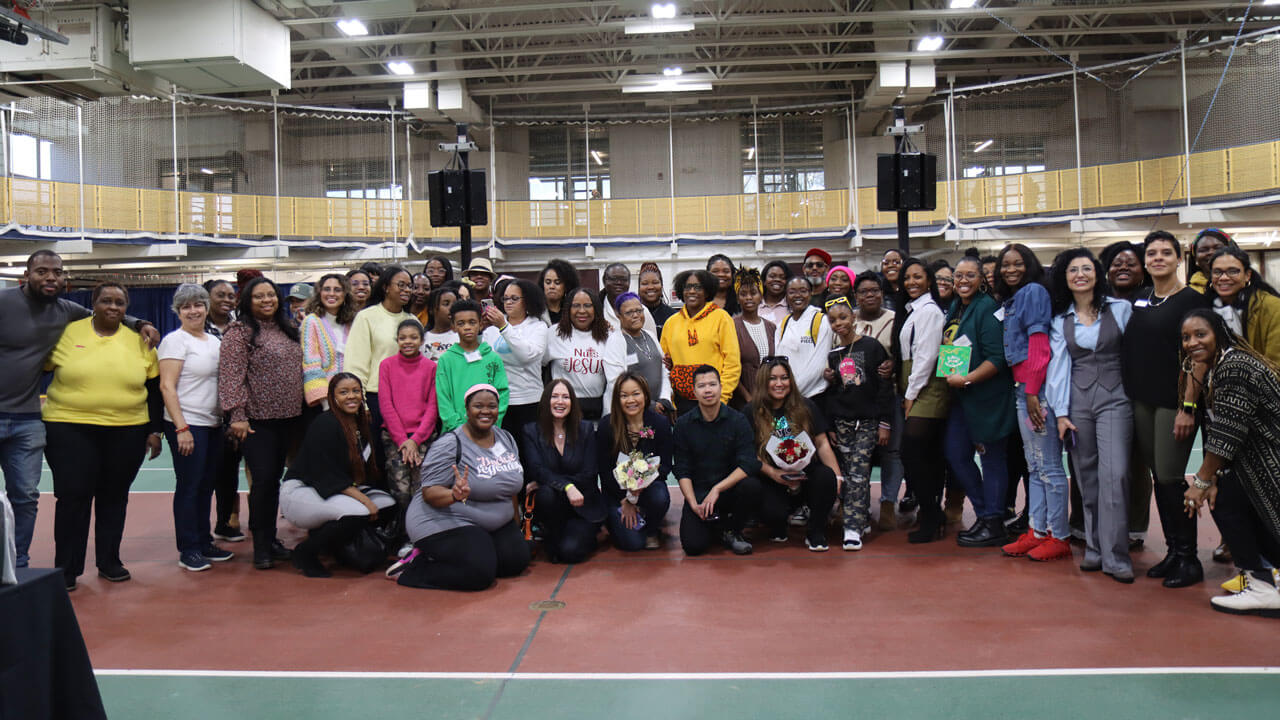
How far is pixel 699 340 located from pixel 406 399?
80.5 inches

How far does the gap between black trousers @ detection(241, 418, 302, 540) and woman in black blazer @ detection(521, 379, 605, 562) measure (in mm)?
1552

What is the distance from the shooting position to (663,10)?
13305 millimetres

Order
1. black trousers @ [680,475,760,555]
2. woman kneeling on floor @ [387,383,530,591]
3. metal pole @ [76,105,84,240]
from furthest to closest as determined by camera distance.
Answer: metal pole @ [76,105,84,240] → black trousers @ [680,475,760,555] → woman kneeling on floor @ [387,383,530,591]

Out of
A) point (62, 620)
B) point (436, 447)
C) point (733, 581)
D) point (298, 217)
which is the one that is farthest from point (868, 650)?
point (298, 217)

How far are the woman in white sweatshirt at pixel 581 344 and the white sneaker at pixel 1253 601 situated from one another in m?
3.77

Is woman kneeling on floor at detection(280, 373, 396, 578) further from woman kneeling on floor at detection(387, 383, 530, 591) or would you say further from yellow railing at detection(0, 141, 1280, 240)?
yellow railing at detection(0, 141, 1280, 240)

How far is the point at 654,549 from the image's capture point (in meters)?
5.70

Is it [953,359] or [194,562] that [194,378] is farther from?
[953,359]

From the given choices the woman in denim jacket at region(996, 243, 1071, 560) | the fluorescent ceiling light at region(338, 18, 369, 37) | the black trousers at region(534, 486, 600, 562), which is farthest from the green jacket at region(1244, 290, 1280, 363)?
the fluorescent ceiling light at region(338, 18, 369, 37)

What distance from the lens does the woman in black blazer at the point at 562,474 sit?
17.6 feet

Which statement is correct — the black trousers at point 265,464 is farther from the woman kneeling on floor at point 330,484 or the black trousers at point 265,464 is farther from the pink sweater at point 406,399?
the pink sweater at point 406,399

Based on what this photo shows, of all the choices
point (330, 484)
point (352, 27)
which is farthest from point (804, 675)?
point (352, 27)

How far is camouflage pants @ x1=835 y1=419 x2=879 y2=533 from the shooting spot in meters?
5.68

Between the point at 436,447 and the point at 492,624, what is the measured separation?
1.16m
